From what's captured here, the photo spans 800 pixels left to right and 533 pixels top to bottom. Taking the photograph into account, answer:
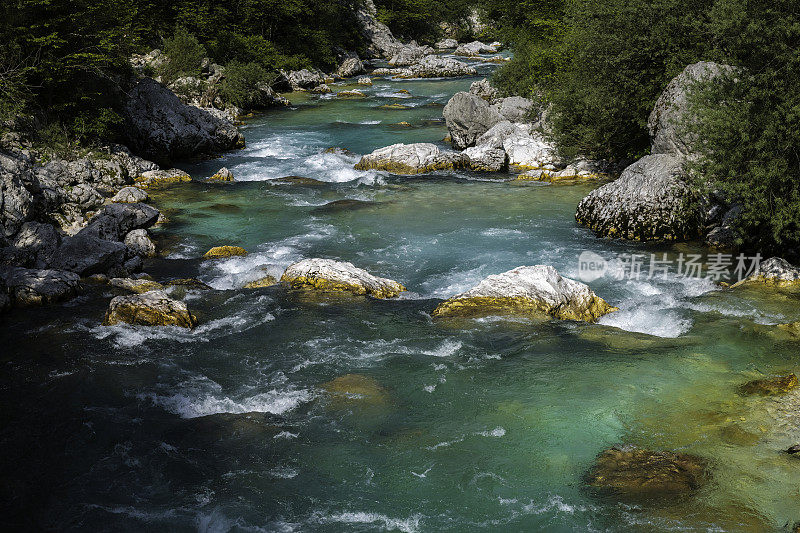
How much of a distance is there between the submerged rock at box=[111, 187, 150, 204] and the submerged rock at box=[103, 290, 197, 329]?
32.7 ft

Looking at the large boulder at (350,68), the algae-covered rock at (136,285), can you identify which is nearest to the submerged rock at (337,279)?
the algae-covered rock at (136,285)

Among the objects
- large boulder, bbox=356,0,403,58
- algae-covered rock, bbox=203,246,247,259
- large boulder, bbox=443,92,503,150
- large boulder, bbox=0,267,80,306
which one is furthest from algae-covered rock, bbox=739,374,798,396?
large boulder, bbox=356,0,403,58

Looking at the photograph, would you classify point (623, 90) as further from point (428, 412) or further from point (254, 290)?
point (428, 412)

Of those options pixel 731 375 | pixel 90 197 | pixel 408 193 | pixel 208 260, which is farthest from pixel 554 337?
pixel 90 197

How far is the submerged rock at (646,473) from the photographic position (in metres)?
7.91

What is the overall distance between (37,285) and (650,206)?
51.2 ft

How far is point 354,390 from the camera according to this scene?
10.6m

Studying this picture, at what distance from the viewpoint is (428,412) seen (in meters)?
9.95

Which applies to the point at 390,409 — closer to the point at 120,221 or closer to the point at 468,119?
the point at 120,221

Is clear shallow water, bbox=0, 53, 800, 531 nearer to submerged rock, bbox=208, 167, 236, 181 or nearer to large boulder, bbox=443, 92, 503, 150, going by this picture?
submerged rock, bbox=208, 167, 236, 181

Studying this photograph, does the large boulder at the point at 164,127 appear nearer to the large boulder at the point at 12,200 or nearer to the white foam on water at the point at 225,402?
the large boulder at the point at 12,200

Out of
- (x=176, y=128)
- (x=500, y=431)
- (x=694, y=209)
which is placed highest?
(x=176, y=128)

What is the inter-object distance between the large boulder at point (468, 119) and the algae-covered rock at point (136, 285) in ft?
58.7

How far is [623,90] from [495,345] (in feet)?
46.6
